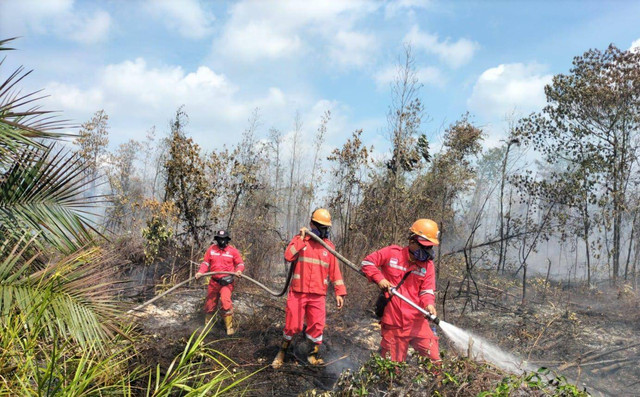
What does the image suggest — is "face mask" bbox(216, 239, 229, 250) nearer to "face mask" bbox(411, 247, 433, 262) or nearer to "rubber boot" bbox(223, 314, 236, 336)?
"rubber boot" bbox(223, 314, 236, 336)

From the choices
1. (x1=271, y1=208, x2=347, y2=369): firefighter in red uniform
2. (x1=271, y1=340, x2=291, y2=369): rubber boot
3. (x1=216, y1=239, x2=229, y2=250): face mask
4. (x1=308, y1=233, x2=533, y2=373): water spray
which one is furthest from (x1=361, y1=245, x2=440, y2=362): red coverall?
(x1=216, y1=239, x2=229, y2=250): face mask

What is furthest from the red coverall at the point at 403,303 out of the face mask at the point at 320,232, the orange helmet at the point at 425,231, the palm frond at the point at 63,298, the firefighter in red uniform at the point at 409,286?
the palm frond at the point at 63,298

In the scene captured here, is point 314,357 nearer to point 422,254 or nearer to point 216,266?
point 422,254

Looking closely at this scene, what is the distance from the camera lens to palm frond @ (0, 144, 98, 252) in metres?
3.08

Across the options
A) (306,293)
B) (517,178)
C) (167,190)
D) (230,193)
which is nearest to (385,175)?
(230,193)

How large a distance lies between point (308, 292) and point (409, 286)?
4.50 ft

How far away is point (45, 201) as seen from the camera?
10.7 feet

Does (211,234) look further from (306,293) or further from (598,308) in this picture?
(598,308)

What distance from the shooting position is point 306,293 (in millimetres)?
5508

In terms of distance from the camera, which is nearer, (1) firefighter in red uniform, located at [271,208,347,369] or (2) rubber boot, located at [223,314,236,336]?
(1) firefighter in red uniform, located at [271,208,347,369]

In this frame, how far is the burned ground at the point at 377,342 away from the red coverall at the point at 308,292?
0.48 metres

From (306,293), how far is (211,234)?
586 cm

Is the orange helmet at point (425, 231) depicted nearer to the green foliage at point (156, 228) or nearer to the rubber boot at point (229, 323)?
the rubber boot at point (229, 323)

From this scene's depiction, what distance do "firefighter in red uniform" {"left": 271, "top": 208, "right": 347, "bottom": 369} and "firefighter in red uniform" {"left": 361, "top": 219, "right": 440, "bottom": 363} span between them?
0.92 metres
